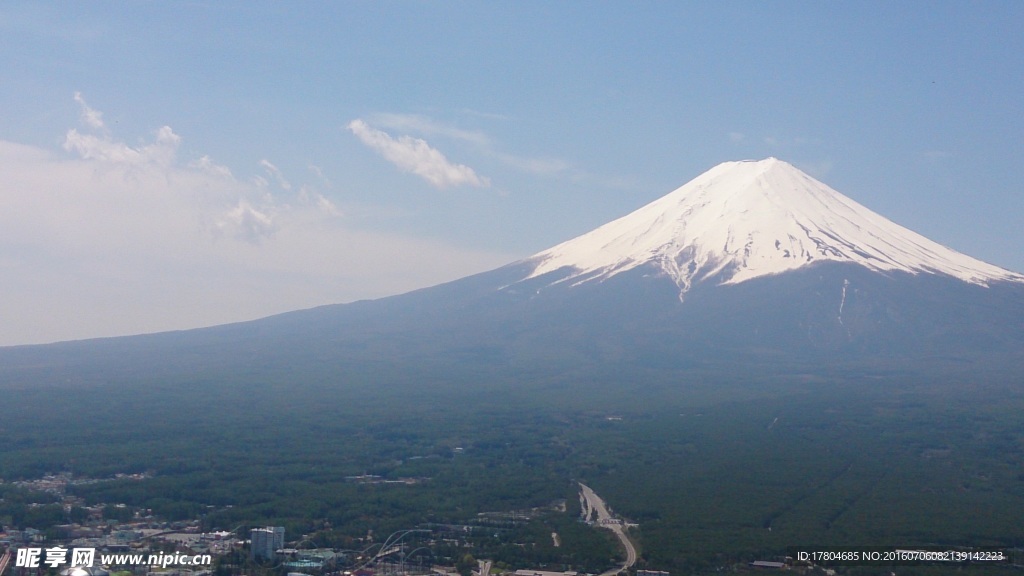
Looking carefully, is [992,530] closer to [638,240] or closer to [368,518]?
[368,518]

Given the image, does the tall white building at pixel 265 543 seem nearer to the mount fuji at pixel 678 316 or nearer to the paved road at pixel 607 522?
the paved road at pixel 607 522

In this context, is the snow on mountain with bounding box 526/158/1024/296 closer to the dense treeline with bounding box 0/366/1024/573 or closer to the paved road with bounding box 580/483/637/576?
the dense treeline with bounding box 0/366/1024/573

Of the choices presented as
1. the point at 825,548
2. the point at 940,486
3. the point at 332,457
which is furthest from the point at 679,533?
the point at 332,457

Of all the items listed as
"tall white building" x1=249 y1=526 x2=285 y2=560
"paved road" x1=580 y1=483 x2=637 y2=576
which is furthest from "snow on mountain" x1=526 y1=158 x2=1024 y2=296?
"tall white building" x1=249 y1=526 x2=285 y2=560

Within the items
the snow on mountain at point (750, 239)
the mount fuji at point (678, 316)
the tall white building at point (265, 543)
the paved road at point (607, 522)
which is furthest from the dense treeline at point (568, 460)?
the snow on mountain at point (750, 239)

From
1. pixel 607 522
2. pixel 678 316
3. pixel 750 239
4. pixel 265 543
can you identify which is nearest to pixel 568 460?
pixel 607 522
